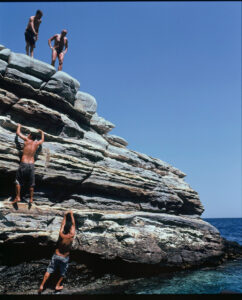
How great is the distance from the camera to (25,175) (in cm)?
1151

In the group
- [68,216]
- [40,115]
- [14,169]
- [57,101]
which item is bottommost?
[68,216]

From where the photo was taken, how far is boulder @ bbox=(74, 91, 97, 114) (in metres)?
16.1

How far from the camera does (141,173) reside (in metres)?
16.6

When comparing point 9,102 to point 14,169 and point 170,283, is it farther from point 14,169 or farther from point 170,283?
point 170,283

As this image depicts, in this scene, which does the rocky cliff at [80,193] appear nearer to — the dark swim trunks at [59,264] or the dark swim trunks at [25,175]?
the dark swim trunks at [25,175]

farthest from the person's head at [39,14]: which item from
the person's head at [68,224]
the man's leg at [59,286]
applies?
the man's leg at [59,286]

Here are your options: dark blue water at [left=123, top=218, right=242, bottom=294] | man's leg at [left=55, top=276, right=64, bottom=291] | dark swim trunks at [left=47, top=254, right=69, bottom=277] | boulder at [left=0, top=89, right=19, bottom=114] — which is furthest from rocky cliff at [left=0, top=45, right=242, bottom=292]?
man's leg at [left=55, top=276, right=64, bottom=291]

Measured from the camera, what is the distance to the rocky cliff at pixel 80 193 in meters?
11.4

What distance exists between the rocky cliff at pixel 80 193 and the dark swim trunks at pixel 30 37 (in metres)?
1.90

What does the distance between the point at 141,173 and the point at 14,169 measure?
8.49m

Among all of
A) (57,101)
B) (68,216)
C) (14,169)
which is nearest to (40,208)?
(68,216)

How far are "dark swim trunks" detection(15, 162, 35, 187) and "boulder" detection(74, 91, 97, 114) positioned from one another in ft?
19.6

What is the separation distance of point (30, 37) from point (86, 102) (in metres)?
5.39

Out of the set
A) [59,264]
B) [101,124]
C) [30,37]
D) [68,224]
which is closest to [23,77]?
[30,37]
